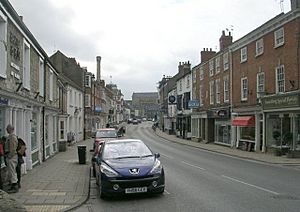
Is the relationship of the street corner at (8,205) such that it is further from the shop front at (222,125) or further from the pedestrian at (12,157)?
the shop front at (222,125)

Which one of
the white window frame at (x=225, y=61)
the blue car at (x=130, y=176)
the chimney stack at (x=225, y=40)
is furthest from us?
the chimney stack at (x=225, y=40)

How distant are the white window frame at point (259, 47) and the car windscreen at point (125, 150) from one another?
730 inches

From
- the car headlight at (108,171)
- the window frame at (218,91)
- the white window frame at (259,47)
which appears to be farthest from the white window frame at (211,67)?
the car headlight at (108,171)

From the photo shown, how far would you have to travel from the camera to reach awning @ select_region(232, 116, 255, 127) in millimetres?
30844

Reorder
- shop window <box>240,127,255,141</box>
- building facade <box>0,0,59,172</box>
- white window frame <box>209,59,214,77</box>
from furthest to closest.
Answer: white window frame <box>209,59,214,77</box> → shop window <box>240,127,255,141</box> → building facade <box>0,0,59,172</box>

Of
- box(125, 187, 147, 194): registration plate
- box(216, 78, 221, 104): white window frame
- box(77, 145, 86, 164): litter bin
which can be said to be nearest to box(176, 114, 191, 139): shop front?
box(216, 78, 221, 104): white window frame

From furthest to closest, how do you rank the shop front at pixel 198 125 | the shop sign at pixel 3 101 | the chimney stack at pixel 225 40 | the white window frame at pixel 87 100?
the white window frame at pixel 87 100, the shop front at pixel 198 125, the chimney stack at pixel 225 40, the shop sign at pixel 3 101

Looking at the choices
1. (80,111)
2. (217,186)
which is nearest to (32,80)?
(217,186)

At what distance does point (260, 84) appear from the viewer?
29.7 metres

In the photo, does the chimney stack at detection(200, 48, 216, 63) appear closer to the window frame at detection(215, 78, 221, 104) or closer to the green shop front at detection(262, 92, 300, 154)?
the window frame at detection(215, 78, 221, 104)

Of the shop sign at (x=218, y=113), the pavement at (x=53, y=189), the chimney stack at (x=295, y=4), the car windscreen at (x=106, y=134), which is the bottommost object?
the pavement at (x=53, y=189)

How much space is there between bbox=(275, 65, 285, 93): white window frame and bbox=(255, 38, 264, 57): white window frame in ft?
9.48

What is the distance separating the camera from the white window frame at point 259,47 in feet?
95.4

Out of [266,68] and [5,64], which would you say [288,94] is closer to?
[266,68]
